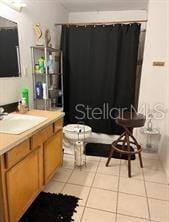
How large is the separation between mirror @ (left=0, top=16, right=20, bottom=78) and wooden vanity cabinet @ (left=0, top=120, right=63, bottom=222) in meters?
0.79

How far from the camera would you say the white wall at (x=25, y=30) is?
2064 millimetres

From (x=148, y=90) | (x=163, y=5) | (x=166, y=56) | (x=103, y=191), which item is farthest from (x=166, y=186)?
(x=163, y=5)

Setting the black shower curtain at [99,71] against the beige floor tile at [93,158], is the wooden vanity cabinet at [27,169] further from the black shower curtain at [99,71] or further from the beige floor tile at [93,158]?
the black shower curtain at [99,71]

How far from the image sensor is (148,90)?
111 inches

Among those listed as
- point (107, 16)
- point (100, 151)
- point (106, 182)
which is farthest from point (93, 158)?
point (107, 16)

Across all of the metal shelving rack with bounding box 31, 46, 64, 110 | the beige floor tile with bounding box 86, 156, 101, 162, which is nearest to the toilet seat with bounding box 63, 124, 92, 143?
the beige floor tile with bounding box 86, 156, 101, 162

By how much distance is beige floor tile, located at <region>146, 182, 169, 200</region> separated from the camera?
201 cm

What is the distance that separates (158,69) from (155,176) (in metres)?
1.47

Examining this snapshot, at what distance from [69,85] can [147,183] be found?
6.26ft

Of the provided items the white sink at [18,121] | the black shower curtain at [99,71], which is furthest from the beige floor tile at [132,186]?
the white sink at [18,121]

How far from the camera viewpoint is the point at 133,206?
72.8 inches

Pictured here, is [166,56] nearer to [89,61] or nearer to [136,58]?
[136,58]

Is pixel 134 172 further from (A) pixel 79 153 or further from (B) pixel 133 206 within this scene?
(A) pixel 79 153

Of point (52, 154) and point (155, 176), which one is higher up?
point (52, 154)
